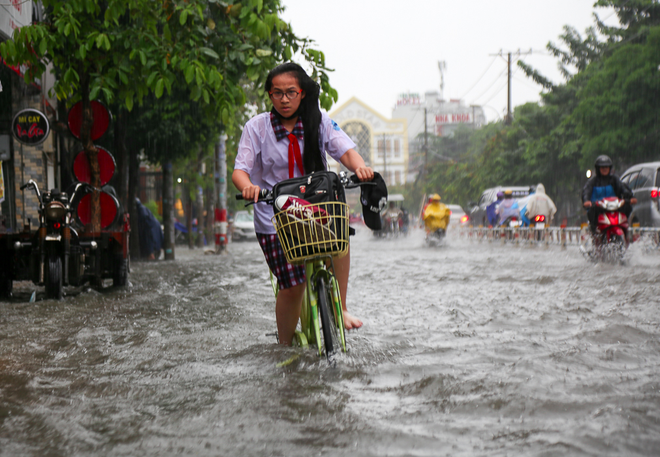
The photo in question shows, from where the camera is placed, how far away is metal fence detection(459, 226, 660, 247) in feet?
43.9

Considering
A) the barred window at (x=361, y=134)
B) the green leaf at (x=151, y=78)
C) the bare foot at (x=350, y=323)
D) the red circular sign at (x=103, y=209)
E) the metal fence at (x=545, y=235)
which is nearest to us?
the bare foot at (x=350, y=323)

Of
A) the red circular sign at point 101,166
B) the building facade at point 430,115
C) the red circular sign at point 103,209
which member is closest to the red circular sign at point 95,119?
the red circular sign at point 101,166

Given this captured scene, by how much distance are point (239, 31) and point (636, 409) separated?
6.82 meters

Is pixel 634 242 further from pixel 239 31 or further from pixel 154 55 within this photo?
pixel 154 55

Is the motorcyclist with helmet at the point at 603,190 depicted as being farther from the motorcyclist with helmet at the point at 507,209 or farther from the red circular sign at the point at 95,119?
the motorcyclist with helmet at the point at 507,209

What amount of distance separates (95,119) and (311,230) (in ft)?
22.2

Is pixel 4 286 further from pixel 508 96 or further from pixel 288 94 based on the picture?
pixel 508 96

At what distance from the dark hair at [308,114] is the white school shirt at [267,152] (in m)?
0.05

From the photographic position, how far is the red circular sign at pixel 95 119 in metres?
9.34

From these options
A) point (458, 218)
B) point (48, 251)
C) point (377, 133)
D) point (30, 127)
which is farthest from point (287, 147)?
point (377, 133)

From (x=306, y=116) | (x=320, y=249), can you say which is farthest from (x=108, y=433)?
(x=306, y=116)

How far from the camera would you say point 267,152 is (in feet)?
13.0

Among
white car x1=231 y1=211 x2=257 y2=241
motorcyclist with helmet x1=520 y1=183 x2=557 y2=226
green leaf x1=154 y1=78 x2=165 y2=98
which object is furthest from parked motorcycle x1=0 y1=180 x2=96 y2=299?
Result: white car x1=231 y1=211 x2=257 y2=241

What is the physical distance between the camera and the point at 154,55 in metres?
8.16
